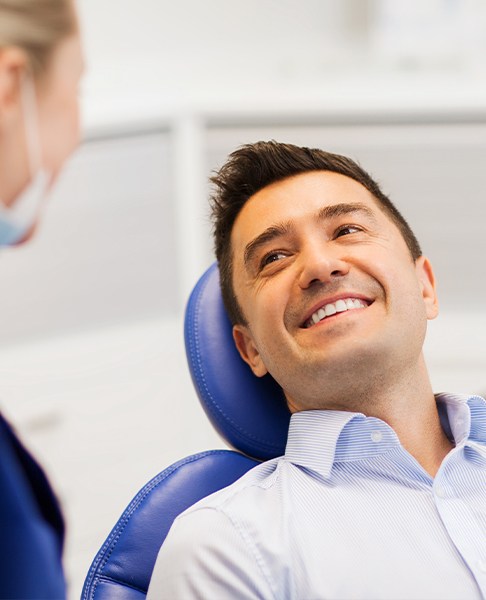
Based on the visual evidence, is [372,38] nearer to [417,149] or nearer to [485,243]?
[417,149]

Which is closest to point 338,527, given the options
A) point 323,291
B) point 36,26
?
point 323,291

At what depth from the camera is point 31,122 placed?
625mm

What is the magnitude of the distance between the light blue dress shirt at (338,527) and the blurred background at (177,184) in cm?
96

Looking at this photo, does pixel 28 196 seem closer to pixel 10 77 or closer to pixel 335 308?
pixel 10 77

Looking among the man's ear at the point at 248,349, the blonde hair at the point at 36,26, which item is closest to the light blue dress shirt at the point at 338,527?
the man's ear at the point at 248,349

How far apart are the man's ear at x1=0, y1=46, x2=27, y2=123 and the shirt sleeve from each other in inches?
25.4

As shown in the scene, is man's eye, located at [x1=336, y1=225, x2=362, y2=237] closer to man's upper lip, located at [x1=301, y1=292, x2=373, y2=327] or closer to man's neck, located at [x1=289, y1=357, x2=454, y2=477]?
man's upper lip, located at [x1=301, y1=292, x2=373, y2=327]

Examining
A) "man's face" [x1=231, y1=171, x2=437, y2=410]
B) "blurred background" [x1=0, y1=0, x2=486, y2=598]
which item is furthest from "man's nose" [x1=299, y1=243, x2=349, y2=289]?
"blurred background" [x1=0, y1=0, x2=486, y2=598]

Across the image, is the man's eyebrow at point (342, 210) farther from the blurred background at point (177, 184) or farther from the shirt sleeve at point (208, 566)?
the blurred background at point (177, 184)

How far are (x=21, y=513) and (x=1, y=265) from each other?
129 centimetres

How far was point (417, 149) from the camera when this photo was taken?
220cm

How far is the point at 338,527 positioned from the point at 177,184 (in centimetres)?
124

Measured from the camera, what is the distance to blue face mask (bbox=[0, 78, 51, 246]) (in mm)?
614

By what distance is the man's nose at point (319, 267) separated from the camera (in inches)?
47.3
